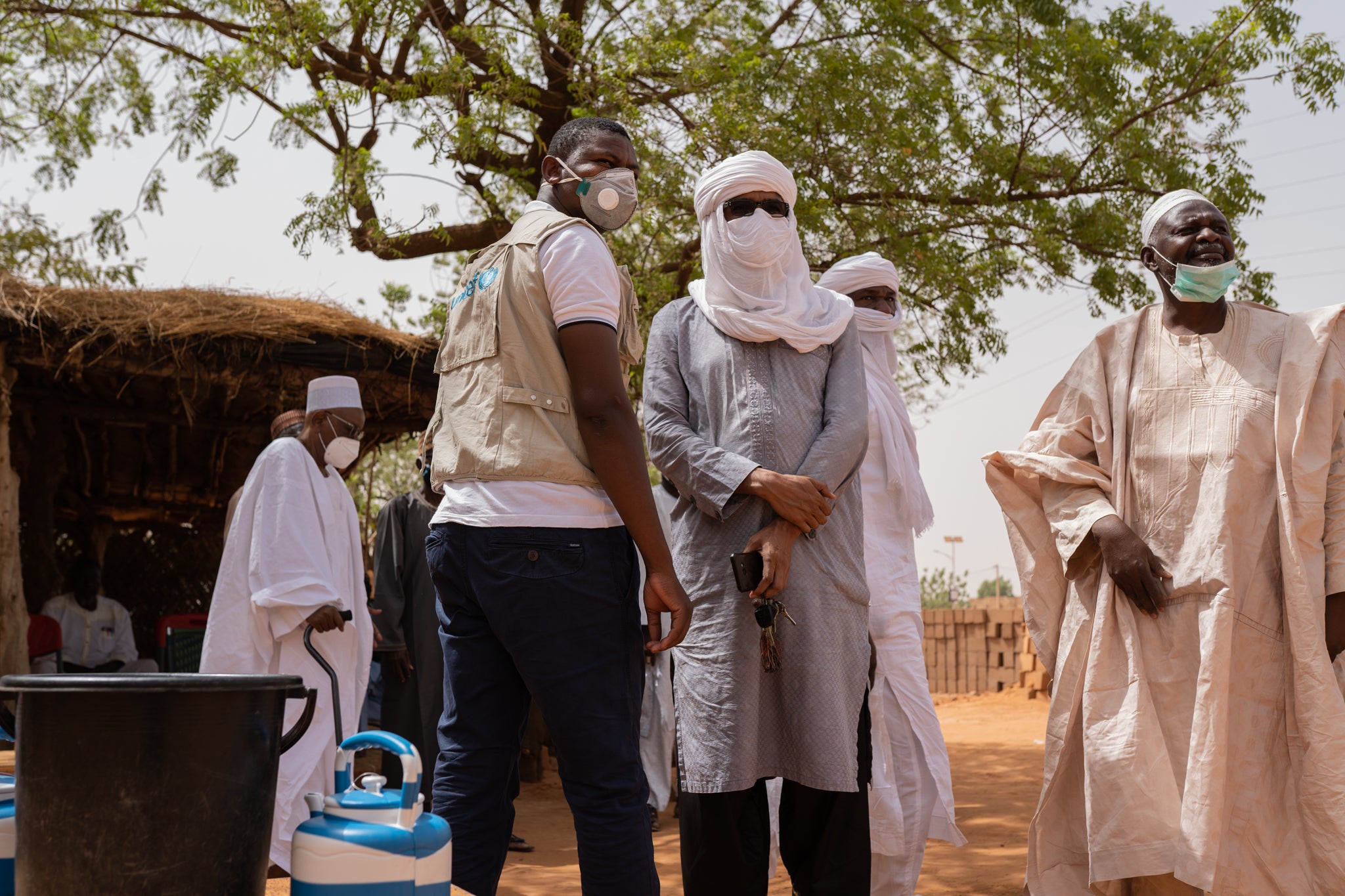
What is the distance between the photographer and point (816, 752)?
296 cm

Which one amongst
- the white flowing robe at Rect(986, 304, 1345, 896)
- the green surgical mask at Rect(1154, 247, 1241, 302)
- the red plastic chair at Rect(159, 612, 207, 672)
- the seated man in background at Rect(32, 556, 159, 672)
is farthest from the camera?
the seated man in background at Rect(32, 556, 159, 672)

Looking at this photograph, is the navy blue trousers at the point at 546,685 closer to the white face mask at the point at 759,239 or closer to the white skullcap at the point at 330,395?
the white face mask at the point at 759,239

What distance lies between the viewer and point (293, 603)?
504 centimetres

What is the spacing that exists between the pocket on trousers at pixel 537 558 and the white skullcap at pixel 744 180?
1.26 meters

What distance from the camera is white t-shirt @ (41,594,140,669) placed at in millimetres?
10062

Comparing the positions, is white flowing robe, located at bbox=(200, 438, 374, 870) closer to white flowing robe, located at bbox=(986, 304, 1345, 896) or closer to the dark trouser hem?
the dark trouser hem

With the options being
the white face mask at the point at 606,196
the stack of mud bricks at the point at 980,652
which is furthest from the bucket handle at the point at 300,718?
the stack of mud bricks at the point at 980,652

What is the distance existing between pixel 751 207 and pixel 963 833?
13.9ft

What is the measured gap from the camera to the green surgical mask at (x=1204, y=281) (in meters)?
3.78

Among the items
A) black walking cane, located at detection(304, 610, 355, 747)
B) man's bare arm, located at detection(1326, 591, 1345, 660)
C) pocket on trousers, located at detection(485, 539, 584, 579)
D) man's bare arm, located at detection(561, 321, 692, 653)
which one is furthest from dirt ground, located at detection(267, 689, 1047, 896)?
man's bare arm, located at detection(1326, 591, 1345, 660)

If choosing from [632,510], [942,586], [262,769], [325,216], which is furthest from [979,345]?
[942,586]

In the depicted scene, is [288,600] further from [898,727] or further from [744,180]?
[744,180]

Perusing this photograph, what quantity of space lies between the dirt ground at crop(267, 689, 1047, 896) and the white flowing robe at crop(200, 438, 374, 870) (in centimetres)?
102

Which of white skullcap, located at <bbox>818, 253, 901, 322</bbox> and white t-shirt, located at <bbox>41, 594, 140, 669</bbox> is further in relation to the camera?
white t-shirt, located at <bbox>41, 594, 140, 669</bbox>
